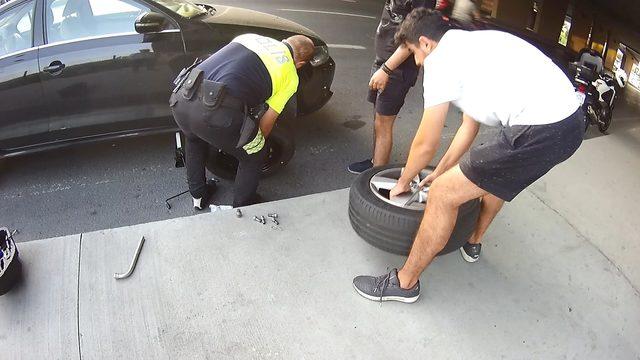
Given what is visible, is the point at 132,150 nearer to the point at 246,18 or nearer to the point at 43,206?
the point at 43,206

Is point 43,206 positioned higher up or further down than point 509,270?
further down

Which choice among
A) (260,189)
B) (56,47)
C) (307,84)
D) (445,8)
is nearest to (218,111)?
(260,189)

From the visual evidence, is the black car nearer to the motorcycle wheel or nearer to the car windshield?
the car windshield

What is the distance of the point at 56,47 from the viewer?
3766 mm

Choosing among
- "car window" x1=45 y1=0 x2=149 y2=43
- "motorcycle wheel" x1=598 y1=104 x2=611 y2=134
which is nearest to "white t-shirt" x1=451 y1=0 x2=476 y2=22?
"motorcycle wheel" x1=598 y1=104 x2=611 y2=134

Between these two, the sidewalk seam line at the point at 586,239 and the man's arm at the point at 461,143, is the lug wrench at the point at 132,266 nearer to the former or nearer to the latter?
the man's arm at the point at 461,143

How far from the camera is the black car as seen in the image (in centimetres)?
377

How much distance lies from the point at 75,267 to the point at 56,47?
201 centimetres

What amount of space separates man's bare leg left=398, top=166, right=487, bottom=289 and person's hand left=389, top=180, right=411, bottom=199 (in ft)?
1.03

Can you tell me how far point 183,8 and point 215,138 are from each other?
5.51 ft

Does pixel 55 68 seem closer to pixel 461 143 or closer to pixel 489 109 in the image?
pixel 461 143

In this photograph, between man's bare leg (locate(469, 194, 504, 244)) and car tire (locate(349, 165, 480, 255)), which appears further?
man's bare leg (locate(469, 194, 504, 244))

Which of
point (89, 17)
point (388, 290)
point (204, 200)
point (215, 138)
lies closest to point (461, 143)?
point (388, 290)

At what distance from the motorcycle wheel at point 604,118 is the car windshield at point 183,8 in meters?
3.71
